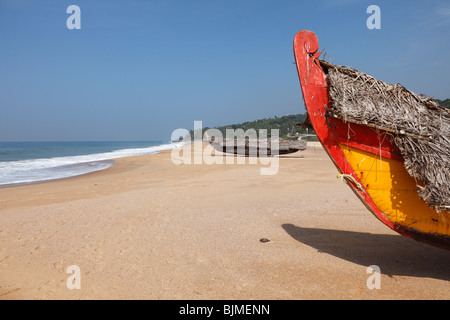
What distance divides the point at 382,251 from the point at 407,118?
2059mm

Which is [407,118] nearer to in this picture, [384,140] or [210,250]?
[384,140]

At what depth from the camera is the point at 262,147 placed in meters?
18.7

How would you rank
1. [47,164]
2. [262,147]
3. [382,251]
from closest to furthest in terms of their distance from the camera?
[382,251] → [262,147] → [47,164]

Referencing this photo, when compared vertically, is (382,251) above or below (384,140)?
below

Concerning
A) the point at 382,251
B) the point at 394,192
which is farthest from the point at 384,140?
the point at 382,251

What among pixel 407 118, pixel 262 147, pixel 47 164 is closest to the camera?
pixel 407 118

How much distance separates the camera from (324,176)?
10.3 meters

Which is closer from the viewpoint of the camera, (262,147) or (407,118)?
(407,118)

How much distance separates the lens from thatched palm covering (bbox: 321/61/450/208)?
3.12 metres

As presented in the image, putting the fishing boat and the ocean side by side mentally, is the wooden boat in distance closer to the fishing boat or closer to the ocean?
the ocean

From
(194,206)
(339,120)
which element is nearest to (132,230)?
(194,206)

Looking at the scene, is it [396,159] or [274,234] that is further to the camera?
[274,234]
